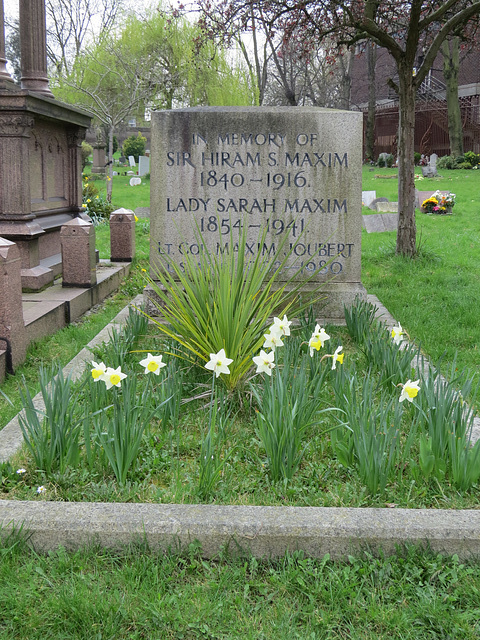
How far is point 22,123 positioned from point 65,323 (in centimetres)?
214

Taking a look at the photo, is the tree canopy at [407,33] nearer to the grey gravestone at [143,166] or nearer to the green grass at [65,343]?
the green grass at [65,343]

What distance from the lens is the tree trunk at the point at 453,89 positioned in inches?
1075

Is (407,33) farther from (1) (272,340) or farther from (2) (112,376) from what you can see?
(2) (112,376)

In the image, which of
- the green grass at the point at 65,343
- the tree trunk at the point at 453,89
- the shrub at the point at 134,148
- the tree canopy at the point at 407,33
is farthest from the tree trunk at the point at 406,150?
the shrub at the point at 134,148

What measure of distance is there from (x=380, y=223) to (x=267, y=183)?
737 centimetres

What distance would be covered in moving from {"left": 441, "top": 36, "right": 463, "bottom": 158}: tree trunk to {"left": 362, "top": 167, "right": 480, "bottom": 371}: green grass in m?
15.4

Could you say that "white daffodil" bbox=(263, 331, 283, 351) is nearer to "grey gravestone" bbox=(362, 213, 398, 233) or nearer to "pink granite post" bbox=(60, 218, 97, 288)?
"pink granite post" bbox=(60, 218, 97, 288)

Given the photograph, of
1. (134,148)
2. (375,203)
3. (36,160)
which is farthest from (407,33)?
(134,148)

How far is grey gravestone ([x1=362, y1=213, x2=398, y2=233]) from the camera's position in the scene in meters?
12.3

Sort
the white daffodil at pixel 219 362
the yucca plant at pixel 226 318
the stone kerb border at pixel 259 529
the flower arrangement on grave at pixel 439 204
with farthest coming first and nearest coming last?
the flower arrangement on grave at pixel 439 204 < the yucca plant at pixel 226 318 < the white daffodil at pixel 219 362 < the stone kerb border at pixel 259 529

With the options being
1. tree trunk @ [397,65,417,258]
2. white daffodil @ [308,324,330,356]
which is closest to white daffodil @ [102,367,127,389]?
white daffodil @ [308,324,330,356]

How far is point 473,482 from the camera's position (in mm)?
2580

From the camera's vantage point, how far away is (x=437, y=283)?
7441 mm

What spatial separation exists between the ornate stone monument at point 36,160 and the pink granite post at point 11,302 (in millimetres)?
1978
